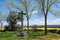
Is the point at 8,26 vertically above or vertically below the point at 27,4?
below

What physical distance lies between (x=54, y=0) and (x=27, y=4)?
832cm

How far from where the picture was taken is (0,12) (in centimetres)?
5575

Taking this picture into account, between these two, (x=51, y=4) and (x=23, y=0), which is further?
(x=23, y=0)

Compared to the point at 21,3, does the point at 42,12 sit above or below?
below

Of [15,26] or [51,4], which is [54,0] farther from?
[15,26]

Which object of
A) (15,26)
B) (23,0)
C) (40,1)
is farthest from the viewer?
(15,26)

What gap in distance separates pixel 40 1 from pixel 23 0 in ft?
22.2

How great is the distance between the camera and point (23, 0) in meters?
39.8

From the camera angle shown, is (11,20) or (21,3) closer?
(21,3)

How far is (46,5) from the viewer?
117ft

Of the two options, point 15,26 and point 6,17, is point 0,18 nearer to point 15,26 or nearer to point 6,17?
point 6,17

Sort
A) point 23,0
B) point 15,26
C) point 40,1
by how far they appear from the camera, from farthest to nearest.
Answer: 1. point 15,26
2. point 23,0
3. point 40,1

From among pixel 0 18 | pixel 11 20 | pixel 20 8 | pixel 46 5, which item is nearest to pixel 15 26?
pixel 11 20

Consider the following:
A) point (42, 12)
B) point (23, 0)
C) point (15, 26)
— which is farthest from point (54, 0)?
point (15, 26)
